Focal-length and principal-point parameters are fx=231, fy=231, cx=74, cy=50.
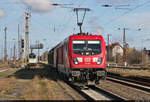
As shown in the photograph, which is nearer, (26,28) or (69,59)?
(69,59)

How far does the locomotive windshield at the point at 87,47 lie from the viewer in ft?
47.6

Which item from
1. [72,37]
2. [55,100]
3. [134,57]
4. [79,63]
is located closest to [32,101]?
[55,100]

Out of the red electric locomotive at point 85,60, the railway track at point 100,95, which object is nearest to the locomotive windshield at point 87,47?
the red electric locomotive at point 85,60

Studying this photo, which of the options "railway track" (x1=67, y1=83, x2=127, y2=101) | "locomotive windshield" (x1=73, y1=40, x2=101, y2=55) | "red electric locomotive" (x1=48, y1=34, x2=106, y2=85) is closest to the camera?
"railway track" (x1=67, y1=83, x2=127, y2=101)

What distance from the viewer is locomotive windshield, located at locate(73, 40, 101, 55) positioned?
1452 cm

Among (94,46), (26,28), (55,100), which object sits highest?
(26,28)

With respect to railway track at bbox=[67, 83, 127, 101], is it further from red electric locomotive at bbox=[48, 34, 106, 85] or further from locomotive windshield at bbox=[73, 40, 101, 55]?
locomotive windshield at bbox=[73, 40, 101, 55]

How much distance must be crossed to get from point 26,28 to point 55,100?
34295 mm

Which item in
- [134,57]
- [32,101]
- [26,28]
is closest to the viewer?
[32,101]

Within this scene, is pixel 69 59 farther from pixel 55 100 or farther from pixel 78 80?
pixel 55 100

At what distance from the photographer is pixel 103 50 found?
1478 centimetres

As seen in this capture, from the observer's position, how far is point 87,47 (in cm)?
1477

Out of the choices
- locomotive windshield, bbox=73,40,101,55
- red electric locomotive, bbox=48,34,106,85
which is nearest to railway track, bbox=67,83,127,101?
red electric locomotive, bbox=48,34,106,85

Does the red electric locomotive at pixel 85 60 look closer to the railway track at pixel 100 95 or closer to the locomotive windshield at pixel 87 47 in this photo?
the locomotive windshield at pixel 87 47
